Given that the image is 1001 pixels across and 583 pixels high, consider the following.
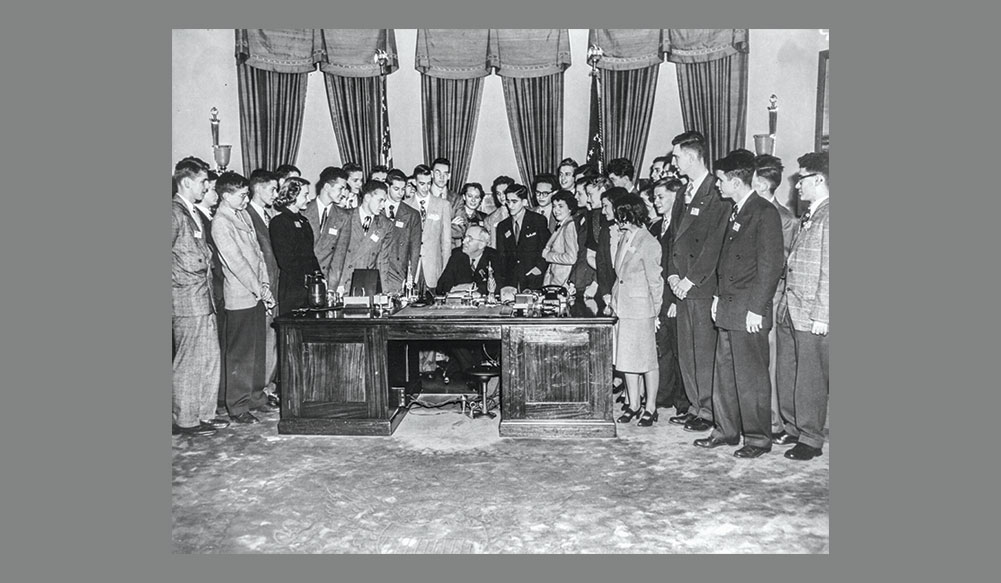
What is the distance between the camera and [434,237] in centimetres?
602

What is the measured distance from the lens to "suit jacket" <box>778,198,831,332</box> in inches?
159

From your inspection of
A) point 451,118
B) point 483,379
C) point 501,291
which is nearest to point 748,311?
point 483,379

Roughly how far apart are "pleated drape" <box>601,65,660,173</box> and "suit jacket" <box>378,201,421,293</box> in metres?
1.58

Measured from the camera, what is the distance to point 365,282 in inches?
204

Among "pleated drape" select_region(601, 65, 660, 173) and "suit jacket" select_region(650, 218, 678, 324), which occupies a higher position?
"pleated drape" select_region(601, 65, 660, 173)

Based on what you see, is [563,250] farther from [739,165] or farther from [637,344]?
[739,165]

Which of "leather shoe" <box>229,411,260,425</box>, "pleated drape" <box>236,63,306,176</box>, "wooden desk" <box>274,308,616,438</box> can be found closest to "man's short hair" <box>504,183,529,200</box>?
"wooden desk" <box>274,308,616,438</box>

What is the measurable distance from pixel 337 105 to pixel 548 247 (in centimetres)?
191

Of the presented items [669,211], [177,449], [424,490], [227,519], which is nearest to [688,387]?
[669,211]

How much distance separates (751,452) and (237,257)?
11.1 feet

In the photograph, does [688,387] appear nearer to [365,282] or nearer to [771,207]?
[771,207]

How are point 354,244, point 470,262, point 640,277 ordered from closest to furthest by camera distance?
point 640,277 < point 354,244 < point 470,262

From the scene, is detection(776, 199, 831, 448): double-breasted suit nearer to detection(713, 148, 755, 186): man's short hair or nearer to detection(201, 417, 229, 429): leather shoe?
detection(713, 148, 755, 186): man's short hair

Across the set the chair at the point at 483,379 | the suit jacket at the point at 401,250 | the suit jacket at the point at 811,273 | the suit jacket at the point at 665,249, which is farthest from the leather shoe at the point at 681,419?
the suit jacket at the point at 401,250
